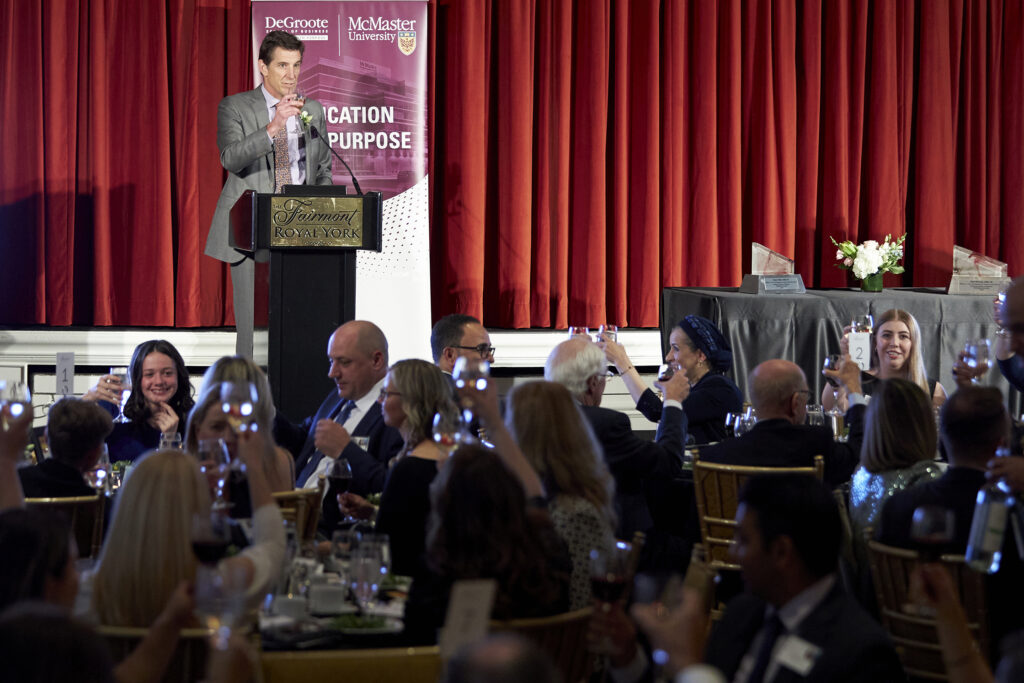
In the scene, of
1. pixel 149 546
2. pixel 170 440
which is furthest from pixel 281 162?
pixel 149 546

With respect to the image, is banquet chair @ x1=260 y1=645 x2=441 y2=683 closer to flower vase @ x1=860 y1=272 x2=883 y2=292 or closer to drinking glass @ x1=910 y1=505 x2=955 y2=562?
drinking glass @ x1=910 y1=505 x2=955 y2=562

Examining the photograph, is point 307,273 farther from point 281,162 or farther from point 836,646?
point 836,646

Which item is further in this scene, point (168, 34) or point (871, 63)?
point (871, 63)

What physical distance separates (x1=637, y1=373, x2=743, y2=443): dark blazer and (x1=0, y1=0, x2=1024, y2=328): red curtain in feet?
10.9

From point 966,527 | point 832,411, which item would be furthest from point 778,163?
point 966,527

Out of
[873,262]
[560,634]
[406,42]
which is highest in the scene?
[406,42]

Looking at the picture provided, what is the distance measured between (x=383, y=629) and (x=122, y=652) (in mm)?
667

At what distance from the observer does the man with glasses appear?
545 centimetres

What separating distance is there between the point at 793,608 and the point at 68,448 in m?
2.46

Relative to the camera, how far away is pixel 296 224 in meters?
5.89

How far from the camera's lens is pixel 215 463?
3.22 meters

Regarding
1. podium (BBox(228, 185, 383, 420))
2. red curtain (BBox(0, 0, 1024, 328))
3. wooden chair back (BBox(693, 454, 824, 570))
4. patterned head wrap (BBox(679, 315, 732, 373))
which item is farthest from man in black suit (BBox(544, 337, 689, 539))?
red curtain (BBox(0, 0, 1024, 328))

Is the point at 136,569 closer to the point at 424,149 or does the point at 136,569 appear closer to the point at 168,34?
the point at 424,149

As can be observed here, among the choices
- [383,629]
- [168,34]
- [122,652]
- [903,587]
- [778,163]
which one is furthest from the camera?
[778,163]
